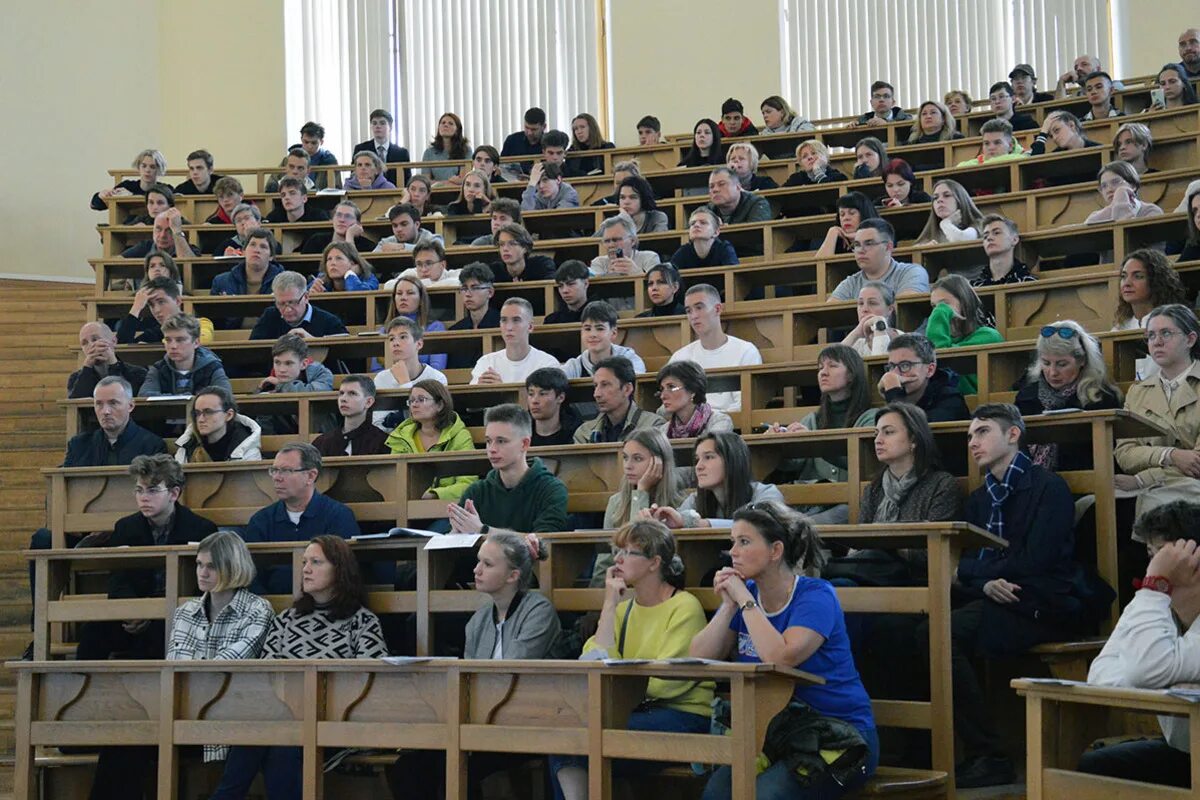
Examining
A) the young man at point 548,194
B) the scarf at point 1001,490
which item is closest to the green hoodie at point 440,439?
the scarf at point 1001,490

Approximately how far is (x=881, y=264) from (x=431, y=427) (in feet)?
6.25

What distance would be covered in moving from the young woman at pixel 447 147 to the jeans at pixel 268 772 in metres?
6.67

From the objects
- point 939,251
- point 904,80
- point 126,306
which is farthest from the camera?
point 904,80

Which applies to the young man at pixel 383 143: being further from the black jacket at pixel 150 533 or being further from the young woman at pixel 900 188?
the black jacket at pixel 150 533

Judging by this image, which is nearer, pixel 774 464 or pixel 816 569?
pixel 816 569

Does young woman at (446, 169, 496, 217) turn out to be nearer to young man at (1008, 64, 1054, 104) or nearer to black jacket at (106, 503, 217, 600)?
young man at (1008, 64, 1054, 104)

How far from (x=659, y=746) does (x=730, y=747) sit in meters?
0.17

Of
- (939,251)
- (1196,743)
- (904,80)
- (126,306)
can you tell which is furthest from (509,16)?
(1196,743)

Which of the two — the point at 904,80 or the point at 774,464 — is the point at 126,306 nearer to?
the point at 774,464

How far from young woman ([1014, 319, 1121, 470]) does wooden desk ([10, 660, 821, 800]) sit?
137cm

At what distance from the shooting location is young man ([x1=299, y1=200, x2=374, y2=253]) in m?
8.07

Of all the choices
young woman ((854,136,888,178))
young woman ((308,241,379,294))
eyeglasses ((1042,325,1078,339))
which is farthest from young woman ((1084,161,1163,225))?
young woman ((308,241,379,294))

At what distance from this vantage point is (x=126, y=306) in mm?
7398

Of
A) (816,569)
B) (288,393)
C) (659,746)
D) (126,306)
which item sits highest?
(126,306)
